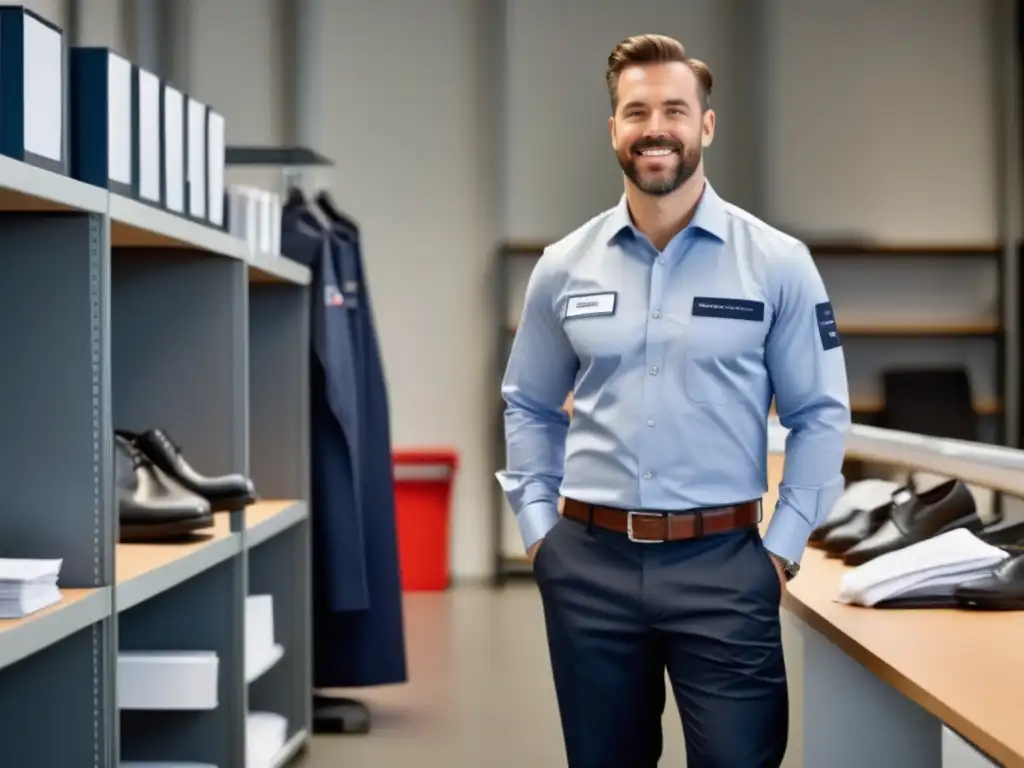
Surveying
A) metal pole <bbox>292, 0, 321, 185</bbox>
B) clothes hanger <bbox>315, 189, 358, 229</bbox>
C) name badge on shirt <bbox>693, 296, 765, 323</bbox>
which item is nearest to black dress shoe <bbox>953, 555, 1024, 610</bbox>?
name badge on shirt <bbox>693, 296, 765, 323</bbox>

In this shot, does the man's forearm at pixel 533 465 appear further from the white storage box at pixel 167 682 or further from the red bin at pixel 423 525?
the red bin at pixel 423 525

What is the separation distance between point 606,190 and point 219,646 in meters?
5.21

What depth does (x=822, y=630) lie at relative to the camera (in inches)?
86.2

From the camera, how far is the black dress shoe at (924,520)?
259cm

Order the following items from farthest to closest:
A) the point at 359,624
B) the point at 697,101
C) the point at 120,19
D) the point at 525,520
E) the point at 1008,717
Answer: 1. the point at 120,19
2. the point at 359,624
3. the point at 525,520
4. the point at 697,101
5. the point at 1008,717

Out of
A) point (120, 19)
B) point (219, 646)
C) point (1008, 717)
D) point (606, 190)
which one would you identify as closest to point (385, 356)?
point (606, 190)

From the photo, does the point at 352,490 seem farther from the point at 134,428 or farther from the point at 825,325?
the point at 825,325

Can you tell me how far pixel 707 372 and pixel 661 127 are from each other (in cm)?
38

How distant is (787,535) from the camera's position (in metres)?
2.04

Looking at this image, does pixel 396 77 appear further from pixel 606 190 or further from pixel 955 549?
pixel 955 549

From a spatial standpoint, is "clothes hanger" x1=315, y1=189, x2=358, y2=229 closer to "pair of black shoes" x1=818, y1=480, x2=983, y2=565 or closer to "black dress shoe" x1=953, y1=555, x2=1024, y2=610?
"pair of black shoes" x1=818, y1=480, x2=983, y2=565

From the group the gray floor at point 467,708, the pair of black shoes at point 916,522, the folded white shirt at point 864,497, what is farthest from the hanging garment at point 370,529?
the pair of black shoes at point 916,522

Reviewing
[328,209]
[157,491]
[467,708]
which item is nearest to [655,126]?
[157,491]

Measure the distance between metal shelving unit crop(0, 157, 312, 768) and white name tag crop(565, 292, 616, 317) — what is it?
0.72 metres
